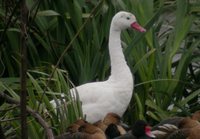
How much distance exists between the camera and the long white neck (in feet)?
21.1

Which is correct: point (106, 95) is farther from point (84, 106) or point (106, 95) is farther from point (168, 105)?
point (168, 105)

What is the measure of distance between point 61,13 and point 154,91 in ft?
4.02

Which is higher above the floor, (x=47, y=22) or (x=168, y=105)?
(x=47, y=22)

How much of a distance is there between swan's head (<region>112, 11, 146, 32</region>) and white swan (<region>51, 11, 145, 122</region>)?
11cm

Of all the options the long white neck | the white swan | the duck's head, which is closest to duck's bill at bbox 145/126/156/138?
the duck's head

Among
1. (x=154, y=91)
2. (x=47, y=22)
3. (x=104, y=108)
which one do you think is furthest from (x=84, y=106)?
(x=47, y=22)

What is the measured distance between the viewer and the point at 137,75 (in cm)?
716

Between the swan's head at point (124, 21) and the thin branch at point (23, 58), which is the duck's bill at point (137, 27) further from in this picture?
the thin branch at point (23, 58)

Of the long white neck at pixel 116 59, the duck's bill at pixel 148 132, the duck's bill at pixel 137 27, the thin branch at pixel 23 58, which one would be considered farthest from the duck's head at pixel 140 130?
the thin branch at pixel 23 58

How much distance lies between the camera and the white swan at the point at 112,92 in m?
6.21

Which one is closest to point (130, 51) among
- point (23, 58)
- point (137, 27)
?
point (137, 27)

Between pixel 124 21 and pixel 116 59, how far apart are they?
404 mm

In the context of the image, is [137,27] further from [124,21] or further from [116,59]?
[116,59]

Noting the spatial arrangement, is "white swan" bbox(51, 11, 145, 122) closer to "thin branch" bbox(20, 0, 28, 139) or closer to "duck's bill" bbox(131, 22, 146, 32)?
"duck's bill" bbox(131, 22, 146, 32)
